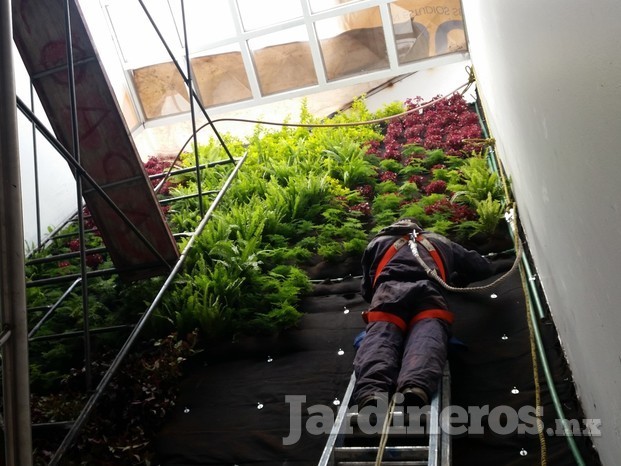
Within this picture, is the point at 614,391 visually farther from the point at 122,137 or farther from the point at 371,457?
the point at 122,137

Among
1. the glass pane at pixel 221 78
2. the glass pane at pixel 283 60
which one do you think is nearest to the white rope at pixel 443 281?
the glass pane at pixel 283 60

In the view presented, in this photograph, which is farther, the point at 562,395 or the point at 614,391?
the point at 562,395

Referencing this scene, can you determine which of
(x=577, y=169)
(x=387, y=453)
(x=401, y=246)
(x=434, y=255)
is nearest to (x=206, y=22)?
(x=401, y=246)

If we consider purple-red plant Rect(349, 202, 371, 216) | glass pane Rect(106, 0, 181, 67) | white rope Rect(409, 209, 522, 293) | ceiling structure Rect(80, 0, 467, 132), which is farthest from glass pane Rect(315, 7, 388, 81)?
white rope Rect(409, 209, 522, 293)

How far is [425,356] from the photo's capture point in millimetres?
3633

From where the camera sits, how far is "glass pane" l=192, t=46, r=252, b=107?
35.4 ft

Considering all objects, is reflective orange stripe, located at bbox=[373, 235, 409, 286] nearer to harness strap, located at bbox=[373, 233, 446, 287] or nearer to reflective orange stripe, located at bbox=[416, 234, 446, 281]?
harness strap, located at bbox=[373, 233, 446, 287]

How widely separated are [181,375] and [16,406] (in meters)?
3.06

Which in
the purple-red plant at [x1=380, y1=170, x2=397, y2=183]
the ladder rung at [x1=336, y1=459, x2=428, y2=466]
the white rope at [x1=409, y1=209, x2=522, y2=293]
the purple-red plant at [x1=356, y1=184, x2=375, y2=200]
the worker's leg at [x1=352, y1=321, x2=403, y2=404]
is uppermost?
the purple-red plant at [x1=380, y1=170, x2=397, y2=183]

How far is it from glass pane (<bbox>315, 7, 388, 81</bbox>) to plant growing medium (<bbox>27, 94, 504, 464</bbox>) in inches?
74.5

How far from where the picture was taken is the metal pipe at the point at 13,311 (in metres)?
1.76

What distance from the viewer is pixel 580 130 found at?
227 cm

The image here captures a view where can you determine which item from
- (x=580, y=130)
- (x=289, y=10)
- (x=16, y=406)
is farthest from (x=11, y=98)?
(x=289, y=10)

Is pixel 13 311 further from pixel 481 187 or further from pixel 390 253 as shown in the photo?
pixel 481 187
